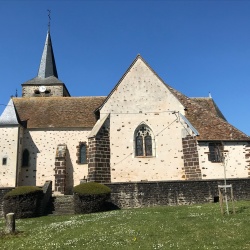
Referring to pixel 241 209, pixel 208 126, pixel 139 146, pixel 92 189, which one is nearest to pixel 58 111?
pixel 139 146

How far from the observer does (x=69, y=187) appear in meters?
22.3

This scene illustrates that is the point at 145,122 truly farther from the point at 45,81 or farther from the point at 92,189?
the point at 45,81

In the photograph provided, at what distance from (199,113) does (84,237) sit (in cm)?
1522

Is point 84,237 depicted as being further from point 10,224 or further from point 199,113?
point 199,113

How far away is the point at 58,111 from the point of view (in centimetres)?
2512

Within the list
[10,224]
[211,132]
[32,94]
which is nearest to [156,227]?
[10,224]

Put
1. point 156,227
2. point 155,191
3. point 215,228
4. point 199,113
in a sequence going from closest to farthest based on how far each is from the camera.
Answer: point 215,228 → point 156,227 → point 155,191 → point 199,113

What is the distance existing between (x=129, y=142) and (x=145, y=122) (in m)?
1.85

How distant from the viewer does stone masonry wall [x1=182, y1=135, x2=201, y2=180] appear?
19.1m

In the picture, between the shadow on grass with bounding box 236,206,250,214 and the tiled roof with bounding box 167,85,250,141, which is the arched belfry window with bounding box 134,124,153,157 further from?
the shadow on grass with bounding box 236,206,250,214

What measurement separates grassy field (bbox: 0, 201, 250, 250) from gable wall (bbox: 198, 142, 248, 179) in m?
8.00

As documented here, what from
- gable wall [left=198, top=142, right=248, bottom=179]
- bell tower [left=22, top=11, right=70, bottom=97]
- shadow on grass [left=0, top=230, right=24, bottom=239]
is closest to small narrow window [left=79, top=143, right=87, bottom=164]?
gable wall [left=198, top=142, right=248, bottom=179]

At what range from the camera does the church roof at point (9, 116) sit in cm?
2216

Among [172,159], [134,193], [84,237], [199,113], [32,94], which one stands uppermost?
[32,94]
